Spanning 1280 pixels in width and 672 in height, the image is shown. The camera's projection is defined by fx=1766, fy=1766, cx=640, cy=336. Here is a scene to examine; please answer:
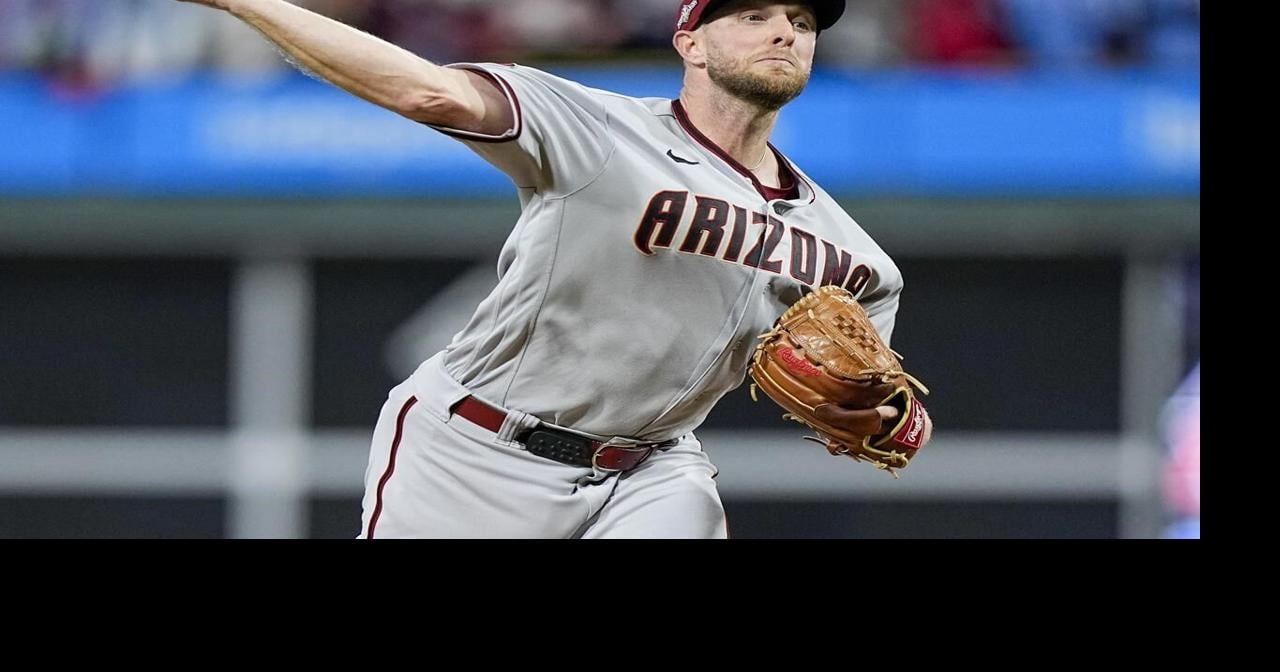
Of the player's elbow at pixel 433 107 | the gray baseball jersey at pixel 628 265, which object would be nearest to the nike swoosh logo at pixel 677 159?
the gray baseball jersey at pixel 628 265

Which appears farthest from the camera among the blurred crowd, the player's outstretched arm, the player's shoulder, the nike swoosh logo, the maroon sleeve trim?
the blurred crowd

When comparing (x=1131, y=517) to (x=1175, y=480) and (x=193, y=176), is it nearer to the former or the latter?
(x=1175, y=480)

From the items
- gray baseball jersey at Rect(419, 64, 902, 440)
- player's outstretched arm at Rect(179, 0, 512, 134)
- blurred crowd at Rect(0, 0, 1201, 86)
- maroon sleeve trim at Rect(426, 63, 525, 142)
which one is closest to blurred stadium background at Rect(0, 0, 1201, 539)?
blurred crowd at Rect(0, 0, 1201, 86)

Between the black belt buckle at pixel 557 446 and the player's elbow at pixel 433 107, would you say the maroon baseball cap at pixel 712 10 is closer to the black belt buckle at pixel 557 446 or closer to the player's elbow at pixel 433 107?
the player's elbow at pixel 433 107

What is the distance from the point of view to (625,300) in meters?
2.61

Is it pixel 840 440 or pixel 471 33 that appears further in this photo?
pixel 471 33

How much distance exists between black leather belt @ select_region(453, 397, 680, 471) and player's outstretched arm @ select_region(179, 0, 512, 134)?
0.52m

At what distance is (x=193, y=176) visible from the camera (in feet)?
21.3

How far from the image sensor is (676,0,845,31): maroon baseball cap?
2.71 meters

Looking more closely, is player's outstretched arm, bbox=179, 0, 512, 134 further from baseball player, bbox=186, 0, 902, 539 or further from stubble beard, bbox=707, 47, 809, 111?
stubble beard, bbox=707, 47, 809, 111

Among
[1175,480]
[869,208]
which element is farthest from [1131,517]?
[869,208]
